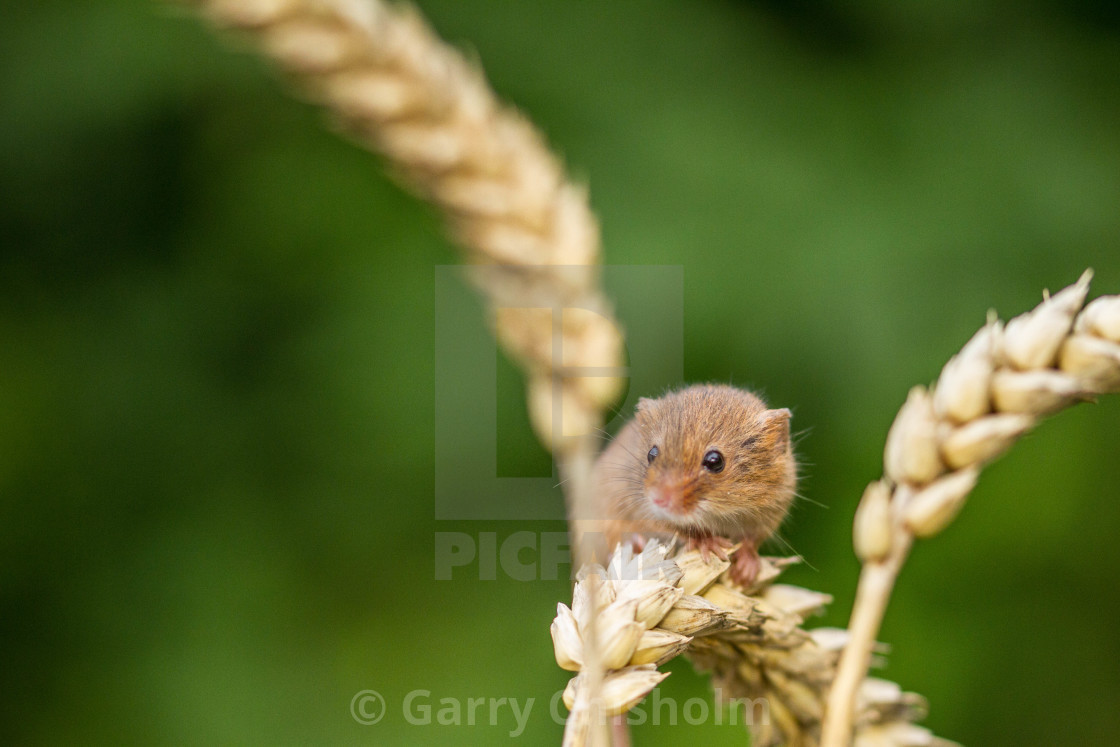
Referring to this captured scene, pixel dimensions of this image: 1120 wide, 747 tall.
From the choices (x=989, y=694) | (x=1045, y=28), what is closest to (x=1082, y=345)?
(x=989, y=694)

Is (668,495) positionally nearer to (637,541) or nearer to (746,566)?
(637,541)

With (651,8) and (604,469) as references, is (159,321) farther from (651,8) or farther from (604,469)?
(651,8)
